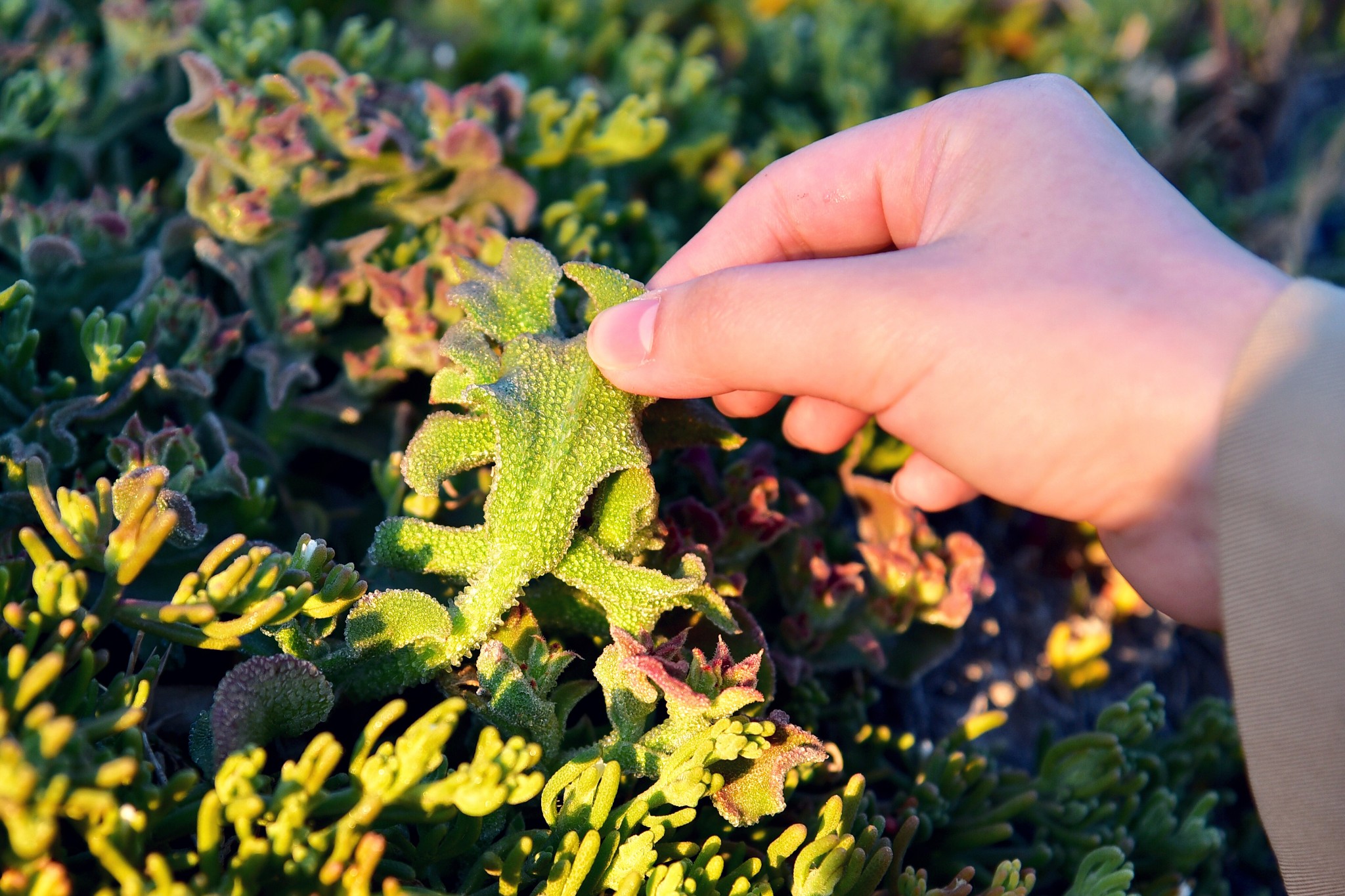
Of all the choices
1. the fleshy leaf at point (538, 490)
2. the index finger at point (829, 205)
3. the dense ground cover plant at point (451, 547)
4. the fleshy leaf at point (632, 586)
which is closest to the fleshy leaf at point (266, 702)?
the dense ground cover plant at point (451, 547)

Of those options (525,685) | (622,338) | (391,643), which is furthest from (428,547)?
(622,338)

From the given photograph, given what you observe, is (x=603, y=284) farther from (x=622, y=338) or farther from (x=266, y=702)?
(x=266, y=702)

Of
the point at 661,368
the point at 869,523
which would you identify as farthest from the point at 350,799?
the point at 869,523

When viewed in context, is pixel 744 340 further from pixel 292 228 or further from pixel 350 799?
pixel 292 228

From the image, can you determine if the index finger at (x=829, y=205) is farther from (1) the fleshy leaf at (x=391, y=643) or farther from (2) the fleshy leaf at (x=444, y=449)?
(1) the fleshy leaf at (x=391, y=643)

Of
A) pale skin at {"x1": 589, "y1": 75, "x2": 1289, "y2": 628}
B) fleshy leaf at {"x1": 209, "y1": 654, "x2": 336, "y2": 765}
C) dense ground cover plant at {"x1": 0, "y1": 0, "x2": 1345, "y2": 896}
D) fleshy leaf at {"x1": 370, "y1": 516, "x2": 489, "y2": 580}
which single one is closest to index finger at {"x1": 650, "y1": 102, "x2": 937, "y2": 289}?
pale skin at {"x1": 589, "y1": 75, "x2": 1289, "y2": 628}

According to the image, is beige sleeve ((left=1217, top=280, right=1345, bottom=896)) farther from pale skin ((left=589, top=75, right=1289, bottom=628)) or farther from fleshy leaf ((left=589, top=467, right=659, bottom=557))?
fleshy leaf ((left=589, top=467, right=659, bottom=557))

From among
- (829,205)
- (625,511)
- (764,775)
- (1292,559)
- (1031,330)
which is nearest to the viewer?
(1292,559)
